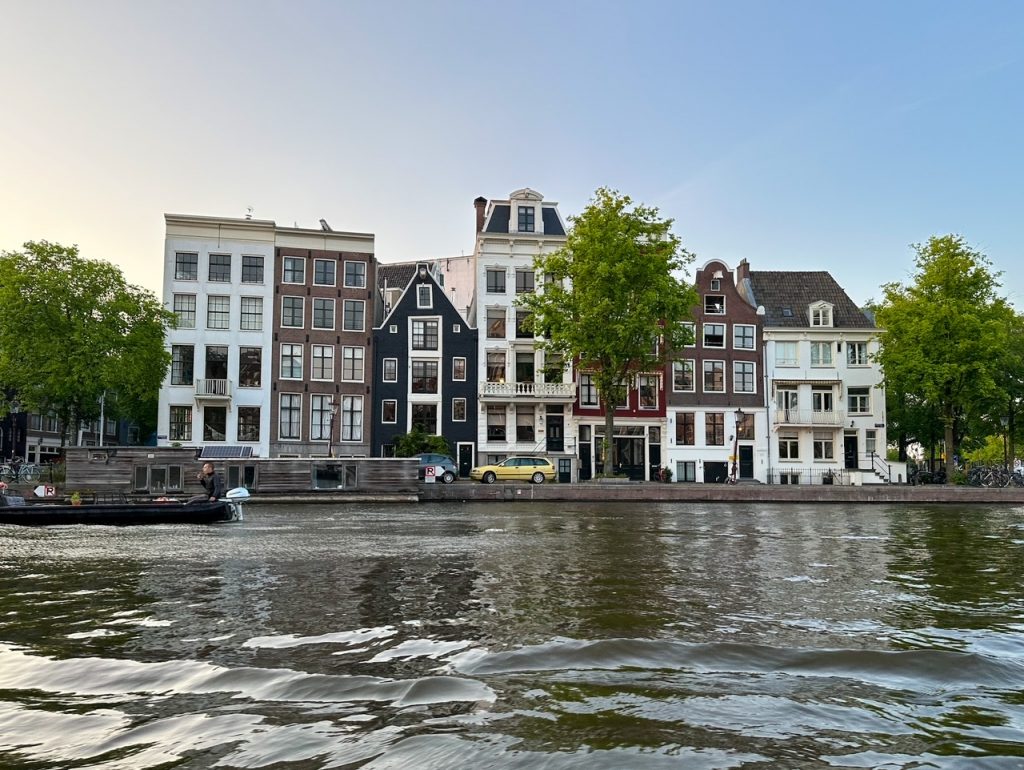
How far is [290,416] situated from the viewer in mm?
53906

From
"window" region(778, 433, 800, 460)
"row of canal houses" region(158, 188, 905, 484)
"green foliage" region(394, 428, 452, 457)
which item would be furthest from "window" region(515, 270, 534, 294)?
"window" region(778, 433, 800, 460)

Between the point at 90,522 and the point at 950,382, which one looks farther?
the point at 950,382

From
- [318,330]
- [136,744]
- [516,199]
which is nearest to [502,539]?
[136,744]

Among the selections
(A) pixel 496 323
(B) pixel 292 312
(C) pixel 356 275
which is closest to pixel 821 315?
(A) pixel 496 323

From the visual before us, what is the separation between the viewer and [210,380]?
52312 mm

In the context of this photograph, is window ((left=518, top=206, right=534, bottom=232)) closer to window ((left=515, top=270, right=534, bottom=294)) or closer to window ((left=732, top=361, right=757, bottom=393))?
window ((left=515, top=270, right=534, bottom=294))

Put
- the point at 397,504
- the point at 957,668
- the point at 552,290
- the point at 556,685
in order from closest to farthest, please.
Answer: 1. the point at 556,685
2. the point at 957,668
3. the point at 397,504
4. the point at 552,290

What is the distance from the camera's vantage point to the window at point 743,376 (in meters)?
59.0

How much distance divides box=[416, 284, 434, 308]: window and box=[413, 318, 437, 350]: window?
1127 millimetres

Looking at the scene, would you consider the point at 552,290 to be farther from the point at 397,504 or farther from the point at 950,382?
the point at 950,382

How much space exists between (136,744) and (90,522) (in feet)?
72.5

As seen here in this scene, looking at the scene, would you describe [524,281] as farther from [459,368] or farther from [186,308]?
[186,308]

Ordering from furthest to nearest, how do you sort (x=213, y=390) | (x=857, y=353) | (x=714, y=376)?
(x=857, y=353)
(x=714, y=376)
(x=213, y=390)

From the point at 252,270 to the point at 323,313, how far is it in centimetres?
544
